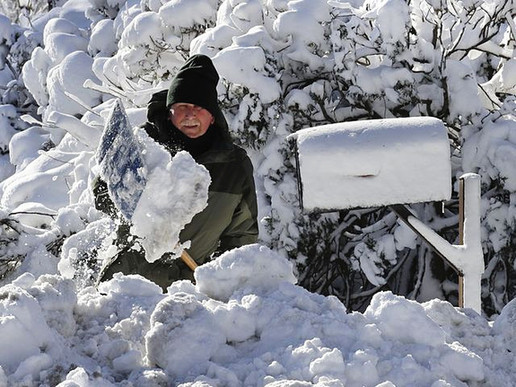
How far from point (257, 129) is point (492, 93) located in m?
1.63

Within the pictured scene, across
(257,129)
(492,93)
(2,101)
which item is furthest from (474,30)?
(2,101)

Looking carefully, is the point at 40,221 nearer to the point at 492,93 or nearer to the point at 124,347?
the point at 492,93

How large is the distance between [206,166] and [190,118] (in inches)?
9.2

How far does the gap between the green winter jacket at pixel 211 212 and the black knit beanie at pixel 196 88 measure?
6cm

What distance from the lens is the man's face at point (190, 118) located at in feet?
12.2

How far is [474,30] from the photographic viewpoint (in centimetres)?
646

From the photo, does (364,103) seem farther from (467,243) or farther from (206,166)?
(206,166)

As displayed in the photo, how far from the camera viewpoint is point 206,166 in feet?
11.9

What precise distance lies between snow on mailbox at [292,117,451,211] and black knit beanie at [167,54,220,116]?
0.58 meters

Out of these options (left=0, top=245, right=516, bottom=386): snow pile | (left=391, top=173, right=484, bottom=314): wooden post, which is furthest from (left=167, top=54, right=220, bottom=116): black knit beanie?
(left=0, top=245, right=516, bottom=386): snow pile

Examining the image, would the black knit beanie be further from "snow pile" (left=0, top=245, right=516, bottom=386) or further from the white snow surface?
"snow pile" (left=0, top=245, right=516, bottom=386)

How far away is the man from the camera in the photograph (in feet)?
11.6

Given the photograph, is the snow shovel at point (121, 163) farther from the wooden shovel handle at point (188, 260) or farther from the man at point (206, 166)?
the man at point (206, 166)

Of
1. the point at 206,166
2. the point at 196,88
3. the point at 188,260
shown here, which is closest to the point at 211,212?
the point at 206,166
